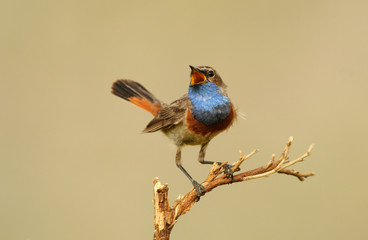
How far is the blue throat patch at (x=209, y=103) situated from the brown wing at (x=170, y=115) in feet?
0.43

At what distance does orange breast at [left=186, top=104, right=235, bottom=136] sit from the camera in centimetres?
240

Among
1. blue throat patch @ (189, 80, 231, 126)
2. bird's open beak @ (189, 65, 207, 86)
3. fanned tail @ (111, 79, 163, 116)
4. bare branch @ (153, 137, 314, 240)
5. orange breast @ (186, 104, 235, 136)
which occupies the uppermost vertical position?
fanned tail @ (111, 79, 163, 116)

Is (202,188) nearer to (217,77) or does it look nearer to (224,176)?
(224,176)

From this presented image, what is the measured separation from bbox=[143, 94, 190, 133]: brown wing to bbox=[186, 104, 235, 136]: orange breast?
10 cm

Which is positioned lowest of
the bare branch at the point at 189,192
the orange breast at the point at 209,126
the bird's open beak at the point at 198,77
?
the bare branch at the point at 189,192

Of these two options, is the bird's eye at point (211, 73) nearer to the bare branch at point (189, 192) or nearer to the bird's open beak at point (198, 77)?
the bird's open beak at point (198, 77)

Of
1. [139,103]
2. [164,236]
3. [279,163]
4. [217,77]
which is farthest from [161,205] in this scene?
[139,103]

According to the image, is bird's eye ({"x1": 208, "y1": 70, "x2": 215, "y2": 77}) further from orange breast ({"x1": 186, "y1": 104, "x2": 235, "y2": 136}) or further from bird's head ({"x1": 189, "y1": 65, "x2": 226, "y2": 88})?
orange breast ({"x1": 186, "y1": 104, "x2": 235, "y2": 136})

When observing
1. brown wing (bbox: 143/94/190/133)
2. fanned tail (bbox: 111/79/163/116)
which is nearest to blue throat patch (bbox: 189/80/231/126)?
brown wing (bbox: 143/94/190/133)

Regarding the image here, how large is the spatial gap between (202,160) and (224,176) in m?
1.06

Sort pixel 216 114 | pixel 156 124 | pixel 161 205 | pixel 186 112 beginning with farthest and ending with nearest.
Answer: pixel 156 124 < pixel 186 112 < pixel 216 114 < pixel 161 205

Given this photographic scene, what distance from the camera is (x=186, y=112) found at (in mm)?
2551

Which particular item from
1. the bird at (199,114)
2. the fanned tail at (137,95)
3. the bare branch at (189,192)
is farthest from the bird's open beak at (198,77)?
the bare branch at (189,192)

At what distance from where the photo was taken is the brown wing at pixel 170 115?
2.60 meters
